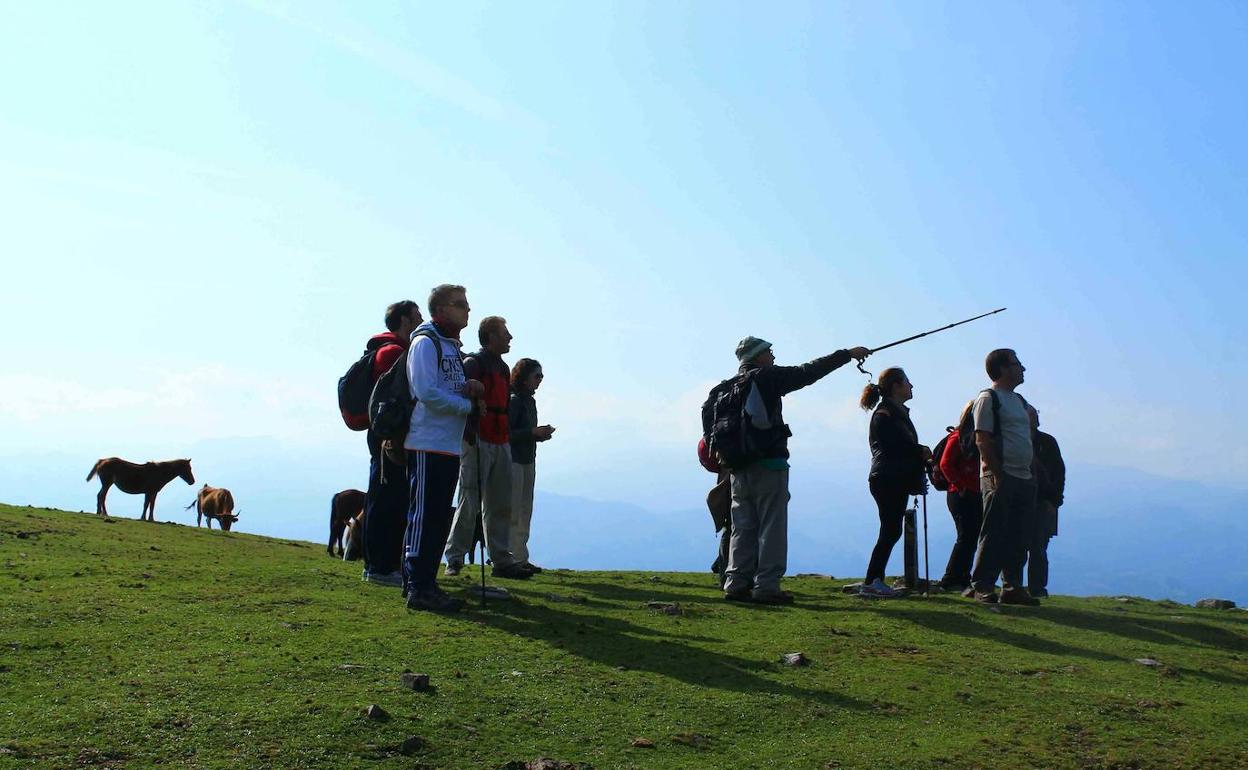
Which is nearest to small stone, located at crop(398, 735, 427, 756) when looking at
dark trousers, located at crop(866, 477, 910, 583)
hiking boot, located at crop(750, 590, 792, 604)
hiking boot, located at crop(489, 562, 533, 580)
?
hiking boot, located at crop(750, 590, 792, 604)

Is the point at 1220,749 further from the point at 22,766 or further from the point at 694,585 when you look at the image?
the point at 694,585

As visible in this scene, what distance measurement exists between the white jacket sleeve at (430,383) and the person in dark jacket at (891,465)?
16.5 feet

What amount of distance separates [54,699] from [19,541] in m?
6.67

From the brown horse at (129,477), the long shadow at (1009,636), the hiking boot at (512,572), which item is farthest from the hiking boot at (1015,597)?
the brown horse at (129,477)

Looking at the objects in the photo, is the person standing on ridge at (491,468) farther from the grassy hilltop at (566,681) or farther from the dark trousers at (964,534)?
the dark trousers at (964,534)

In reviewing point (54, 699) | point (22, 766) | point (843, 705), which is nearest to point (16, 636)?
point (54, 699)

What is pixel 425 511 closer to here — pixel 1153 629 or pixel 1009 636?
pixel 1009 636

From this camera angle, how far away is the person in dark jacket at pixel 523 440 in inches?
459

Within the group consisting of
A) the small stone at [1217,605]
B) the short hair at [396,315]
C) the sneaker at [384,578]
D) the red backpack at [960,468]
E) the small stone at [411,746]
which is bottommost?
the small stone at [411,746]

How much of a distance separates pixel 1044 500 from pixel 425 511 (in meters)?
8.52

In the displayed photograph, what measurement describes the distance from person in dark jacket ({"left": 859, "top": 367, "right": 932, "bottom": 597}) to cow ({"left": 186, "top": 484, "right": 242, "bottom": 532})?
1571 cm

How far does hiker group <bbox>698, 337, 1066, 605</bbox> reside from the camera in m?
10.1

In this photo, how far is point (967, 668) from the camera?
740cm

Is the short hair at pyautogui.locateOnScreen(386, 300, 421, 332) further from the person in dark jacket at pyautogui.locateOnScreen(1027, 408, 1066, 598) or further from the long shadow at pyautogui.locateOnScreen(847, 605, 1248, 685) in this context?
the person in dark jacket at pyautogui.locateOnScreen(1027, 408, 1066, 598)
